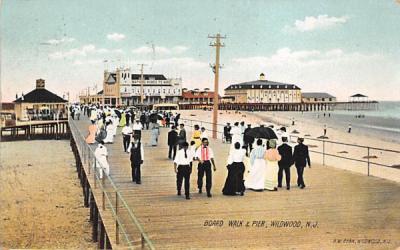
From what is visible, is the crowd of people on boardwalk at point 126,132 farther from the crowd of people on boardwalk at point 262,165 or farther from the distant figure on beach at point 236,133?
the crowd of people on boardwalk at point 262,165

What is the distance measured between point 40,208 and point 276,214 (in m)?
3.58

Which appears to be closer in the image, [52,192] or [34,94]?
[34,94]

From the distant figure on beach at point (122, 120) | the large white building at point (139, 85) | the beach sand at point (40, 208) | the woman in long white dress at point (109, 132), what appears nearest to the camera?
the beach sand at point (40, 208)

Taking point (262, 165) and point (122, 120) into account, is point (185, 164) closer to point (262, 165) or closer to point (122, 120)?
point (262, 165)

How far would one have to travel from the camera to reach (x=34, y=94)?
535 cm

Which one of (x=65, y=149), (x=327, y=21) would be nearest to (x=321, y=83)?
(x=327, y=21)

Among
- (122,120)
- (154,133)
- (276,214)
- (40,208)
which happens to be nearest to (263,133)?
(276,214)

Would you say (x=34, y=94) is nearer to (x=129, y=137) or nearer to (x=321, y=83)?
(x=129, y=137)

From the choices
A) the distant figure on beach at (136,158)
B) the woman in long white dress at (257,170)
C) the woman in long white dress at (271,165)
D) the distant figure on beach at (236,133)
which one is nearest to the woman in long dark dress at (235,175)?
the woman in long white dress at (257,170)

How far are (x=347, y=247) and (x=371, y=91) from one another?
81.6 inches

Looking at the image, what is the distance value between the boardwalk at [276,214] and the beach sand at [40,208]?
0.88 meters

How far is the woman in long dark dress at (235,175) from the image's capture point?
16.0 feet

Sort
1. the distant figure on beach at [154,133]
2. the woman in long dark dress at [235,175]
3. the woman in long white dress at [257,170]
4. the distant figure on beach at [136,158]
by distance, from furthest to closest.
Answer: the distant figure on beach at [154,133] → the distant figure on beach at [136,158] → the woman in long white dress at [257,170] → the woman in long dark dress at [235,175]

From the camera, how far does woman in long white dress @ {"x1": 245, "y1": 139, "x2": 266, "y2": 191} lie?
16.8ft
